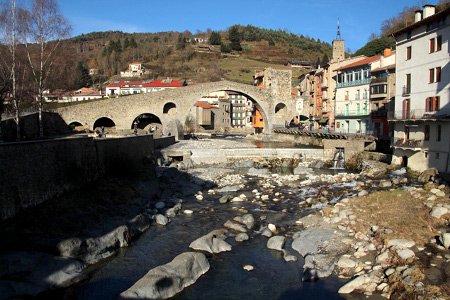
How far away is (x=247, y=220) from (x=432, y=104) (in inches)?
603

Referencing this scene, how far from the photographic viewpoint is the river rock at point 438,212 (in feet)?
50.0

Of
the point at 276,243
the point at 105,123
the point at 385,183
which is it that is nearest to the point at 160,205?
the point at 276,243

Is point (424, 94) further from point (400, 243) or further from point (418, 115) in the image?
point (400, 243)

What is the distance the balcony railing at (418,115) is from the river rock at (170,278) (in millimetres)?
18315

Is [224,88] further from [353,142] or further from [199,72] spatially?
[199,72]

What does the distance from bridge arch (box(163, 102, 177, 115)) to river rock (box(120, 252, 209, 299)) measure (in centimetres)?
4848

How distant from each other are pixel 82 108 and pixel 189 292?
45.7 meters

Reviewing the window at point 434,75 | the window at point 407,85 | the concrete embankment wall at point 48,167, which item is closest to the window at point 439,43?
the window at point 434,75

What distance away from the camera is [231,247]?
14.4 meters

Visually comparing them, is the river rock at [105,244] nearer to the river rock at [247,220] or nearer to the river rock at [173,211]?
the river rock at [173,211]

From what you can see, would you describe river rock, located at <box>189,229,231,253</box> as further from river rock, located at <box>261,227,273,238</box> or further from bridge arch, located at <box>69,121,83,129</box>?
bridge arch, located at <box>69,121,83,129</box>

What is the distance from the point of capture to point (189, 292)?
10812mm

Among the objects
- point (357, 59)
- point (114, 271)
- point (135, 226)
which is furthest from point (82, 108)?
point (114, 271)

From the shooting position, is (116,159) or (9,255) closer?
(9,255)
